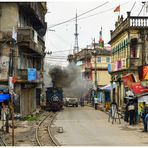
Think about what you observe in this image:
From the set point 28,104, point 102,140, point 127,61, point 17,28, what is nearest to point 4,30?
point 17,28

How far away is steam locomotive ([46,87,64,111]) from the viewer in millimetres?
45281

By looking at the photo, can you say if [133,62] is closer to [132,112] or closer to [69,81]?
[132,112]

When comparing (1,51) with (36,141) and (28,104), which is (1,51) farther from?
(36,141)

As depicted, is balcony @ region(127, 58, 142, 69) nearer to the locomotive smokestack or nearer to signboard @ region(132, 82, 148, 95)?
signboard @ region(132, 82, 148, 95)

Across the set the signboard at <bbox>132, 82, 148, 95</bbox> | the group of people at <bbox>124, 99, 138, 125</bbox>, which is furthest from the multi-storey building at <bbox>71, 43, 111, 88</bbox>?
the signboard at <bbox>132, 82, 148, 95</bbox>

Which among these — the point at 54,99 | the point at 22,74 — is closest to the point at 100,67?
the point at 54,99

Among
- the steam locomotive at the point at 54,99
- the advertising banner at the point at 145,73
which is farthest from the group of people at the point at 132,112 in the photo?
the steam locomotive at the point at 54,99

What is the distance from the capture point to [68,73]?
220 feet

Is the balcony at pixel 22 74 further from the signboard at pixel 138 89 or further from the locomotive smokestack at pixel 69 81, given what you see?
the locomotive smokestack at pixel 69 81

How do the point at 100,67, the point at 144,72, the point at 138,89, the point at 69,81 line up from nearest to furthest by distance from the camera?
the point at 138,89
the point at 144,72
the point at 69,81
the point at 100,67

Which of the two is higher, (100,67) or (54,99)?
(100,67)

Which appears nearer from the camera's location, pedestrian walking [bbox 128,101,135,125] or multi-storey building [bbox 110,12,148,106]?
pedestrian walking [bbox 128,101,135,125]

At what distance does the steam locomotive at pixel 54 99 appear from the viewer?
45281 millimetres

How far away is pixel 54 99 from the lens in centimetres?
4553
